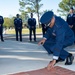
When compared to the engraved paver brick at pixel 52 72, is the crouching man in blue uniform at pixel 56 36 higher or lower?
higher

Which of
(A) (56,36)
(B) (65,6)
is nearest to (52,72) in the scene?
(A) (56,36)

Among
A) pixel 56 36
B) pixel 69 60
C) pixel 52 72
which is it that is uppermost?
pixel 56 36

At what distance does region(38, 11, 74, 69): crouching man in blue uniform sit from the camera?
4912mm

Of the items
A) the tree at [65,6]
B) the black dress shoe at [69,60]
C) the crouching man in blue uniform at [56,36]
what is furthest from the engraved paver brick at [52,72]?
the tree at [65,6]

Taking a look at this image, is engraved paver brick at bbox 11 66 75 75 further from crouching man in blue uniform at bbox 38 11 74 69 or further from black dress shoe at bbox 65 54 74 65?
black dress shoe at bbox 65 54 74 65

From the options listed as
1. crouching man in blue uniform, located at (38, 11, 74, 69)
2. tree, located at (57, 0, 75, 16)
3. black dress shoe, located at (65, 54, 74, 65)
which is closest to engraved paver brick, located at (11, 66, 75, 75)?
crouching man in blue uniform, located at (38, 11, 74, 69)

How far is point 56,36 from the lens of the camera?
5.11m

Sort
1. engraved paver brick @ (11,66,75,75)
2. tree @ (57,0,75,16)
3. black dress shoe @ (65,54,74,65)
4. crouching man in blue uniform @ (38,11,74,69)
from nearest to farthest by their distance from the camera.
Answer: crouching man in blue uniform @ (38,11,74,69) < engraved paver brick @ (11,66,75,75) < black dress shoe @ (65,54,74,65) < tree @ (57,0,75,16)

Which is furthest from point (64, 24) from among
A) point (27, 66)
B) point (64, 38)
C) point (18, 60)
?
point (18, 60)

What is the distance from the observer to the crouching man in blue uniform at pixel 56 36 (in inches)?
193

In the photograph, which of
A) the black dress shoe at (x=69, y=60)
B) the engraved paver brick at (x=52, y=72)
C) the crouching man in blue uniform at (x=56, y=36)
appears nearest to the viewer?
the crouching man in blue uniform at (x=56, y=36)

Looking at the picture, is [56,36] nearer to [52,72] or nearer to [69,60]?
[52,72]

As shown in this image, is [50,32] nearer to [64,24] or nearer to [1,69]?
[64,24]

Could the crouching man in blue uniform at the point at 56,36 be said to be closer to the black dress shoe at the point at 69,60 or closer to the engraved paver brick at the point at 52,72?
the black dress shoe at the point at 69,60
